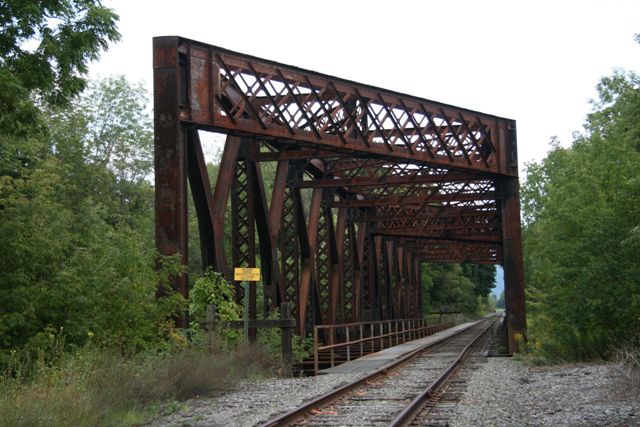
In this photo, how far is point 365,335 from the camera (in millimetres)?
35469

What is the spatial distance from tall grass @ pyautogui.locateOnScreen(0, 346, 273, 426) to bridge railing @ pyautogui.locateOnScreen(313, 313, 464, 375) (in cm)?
507

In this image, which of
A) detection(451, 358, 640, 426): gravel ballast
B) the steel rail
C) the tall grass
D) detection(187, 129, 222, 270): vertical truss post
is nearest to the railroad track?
the steel rail

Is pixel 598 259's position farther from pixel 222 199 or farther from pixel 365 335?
pixel 365 335

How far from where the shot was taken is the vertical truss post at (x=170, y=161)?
15.0m

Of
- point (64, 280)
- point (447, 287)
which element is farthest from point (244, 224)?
point (447, 287)

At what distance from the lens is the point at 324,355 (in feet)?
82.4

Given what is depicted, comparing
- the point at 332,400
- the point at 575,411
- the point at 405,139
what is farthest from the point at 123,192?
the point at 575,411

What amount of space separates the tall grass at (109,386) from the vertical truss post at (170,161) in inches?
83.9

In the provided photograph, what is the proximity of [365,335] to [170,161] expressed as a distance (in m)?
22.1


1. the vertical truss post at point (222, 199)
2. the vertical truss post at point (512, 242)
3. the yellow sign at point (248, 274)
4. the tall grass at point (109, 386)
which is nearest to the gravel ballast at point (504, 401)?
the tall grass at point (109, 386)

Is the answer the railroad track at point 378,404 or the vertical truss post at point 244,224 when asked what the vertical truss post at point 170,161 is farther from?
the railroad track at point 378,404

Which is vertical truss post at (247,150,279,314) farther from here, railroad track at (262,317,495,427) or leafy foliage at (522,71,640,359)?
leafy foliage at (522,71,640,359)

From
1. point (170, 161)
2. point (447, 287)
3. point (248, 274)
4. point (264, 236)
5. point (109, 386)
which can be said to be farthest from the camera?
point (447, 287)

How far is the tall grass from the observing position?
27.2ft
